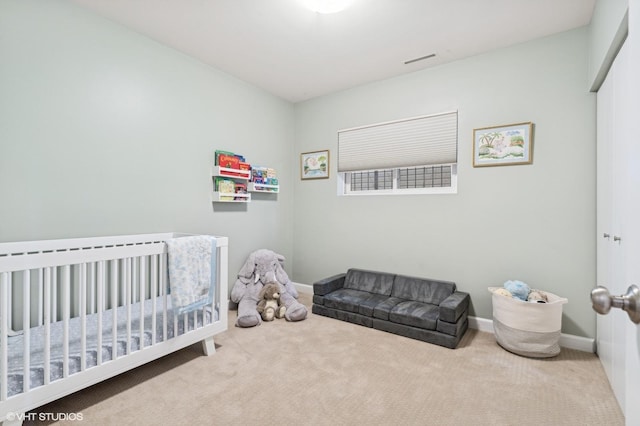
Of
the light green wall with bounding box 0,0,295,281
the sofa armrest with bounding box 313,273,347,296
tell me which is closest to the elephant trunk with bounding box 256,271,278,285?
the light green wall with bounding box 0,0,295,281

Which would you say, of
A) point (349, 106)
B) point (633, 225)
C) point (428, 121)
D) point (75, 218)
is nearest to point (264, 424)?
point (633, 225)

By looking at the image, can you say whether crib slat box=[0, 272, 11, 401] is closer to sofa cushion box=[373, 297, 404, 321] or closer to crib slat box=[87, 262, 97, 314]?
crib slat box=[87, 262, 97, 314]

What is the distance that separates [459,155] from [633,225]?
238cm

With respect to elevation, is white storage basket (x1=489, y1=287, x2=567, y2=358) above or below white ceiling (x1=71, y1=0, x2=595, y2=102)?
below

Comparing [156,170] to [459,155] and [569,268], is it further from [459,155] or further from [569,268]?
[569,268]

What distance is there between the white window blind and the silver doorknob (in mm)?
2472

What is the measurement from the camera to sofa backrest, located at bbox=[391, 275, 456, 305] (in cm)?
283

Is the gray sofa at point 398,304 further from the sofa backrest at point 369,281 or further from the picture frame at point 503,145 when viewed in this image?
the picture frame at point 503,145

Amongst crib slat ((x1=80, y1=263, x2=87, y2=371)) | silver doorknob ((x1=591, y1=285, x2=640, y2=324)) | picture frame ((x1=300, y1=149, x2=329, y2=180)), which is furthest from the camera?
picture frame ((x1=300, y1=149, x2=329, y2=180))

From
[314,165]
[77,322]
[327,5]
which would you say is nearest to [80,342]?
[77,322]

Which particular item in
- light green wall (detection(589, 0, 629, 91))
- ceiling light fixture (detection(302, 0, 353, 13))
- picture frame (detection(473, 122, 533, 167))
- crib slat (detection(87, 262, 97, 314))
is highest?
ceiling light fixture (detection(302, 0, 353, 13))

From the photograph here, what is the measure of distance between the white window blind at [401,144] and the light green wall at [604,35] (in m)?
0.99

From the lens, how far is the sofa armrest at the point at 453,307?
2.37 metres

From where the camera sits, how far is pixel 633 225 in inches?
25.7
